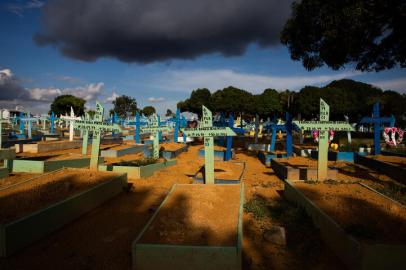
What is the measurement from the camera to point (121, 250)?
520 cm

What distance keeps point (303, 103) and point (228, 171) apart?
31.8m

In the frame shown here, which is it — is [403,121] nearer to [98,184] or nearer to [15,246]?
[98,184]

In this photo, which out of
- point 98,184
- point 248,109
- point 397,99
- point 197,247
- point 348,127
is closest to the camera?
point 197,247

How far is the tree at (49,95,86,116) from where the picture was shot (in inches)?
2889

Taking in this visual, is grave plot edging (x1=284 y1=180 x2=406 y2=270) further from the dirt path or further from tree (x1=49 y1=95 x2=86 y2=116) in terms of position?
tree (x1=49 y1=95 x2=86 y2=116)

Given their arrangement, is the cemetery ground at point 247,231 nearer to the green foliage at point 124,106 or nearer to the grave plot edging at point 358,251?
the grave plot edging at point 358,251

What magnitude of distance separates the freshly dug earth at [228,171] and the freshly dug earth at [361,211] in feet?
9.75

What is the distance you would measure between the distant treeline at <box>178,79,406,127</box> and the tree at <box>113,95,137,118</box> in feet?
111

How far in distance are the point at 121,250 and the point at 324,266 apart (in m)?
3.63

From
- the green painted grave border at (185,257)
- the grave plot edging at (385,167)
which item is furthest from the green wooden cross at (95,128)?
the grave plot edging at (385,167)

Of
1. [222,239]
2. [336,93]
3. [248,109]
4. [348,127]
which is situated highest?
[336,93]

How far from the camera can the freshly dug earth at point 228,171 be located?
10.5 metres

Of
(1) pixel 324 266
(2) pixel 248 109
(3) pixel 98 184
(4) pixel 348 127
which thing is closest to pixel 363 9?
(4) pixel 348 127

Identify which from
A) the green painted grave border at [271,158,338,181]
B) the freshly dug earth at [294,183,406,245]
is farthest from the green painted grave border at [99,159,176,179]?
the freshly dug earth at [294,183,406,245]
